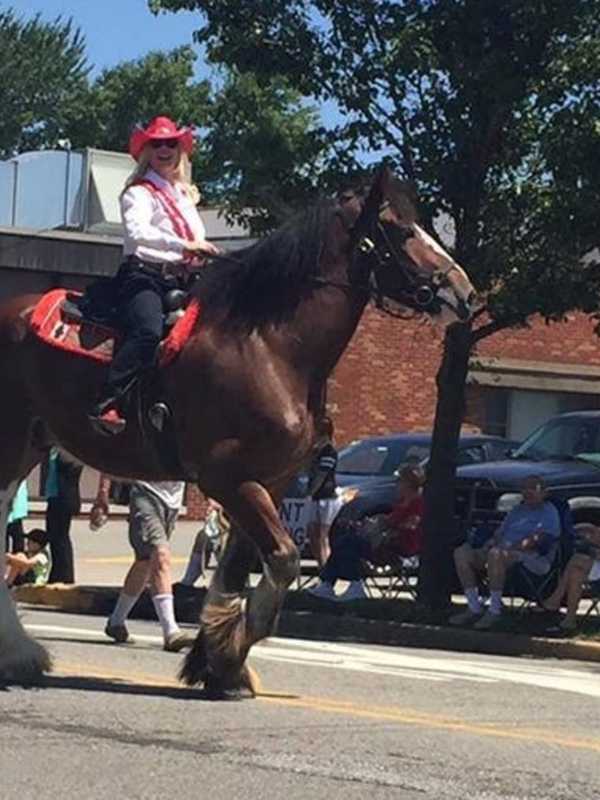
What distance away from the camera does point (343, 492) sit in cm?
2388

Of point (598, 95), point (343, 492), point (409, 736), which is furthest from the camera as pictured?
point (343, 492)

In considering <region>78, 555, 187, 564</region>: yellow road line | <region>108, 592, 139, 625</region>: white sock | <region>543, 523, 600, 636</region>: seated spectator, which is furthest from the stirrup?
<region>78, 555, 187, 564</region>: yellow road line

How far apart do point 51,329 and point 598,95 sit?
7825 millimetres

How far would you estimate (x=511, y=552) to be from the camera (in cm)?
1798

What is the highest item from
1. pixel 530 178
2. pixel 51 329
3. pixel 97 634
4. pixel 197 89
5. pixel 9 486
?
pixel 197 89

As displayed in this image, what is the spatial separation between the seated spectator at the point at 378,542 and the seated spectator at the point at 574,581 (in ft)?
7.03

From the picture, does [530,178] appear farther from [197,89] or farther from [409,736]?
[197,89]

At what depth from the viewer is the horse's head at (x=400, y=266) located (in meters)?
10.9

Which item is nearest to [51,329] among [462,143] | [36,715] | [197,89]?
[36,715]

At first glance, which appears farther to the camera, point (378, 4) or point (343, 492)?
point (343, 492)

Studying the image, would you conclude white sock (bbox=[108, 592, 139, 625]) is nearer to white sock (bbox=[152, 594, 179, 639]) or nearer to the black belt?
white sock (bbox=[152, 594, 179, 639])

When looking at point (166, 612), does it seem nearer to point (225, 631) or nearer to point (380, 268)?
point (225, 631)

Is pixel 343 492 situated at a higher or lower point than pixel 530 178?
lower

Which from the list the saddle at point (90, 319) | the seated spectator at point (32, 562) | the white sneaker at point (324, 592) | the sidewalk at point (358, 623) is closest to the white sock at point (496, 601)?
the sidewalk at point (358, 623)
